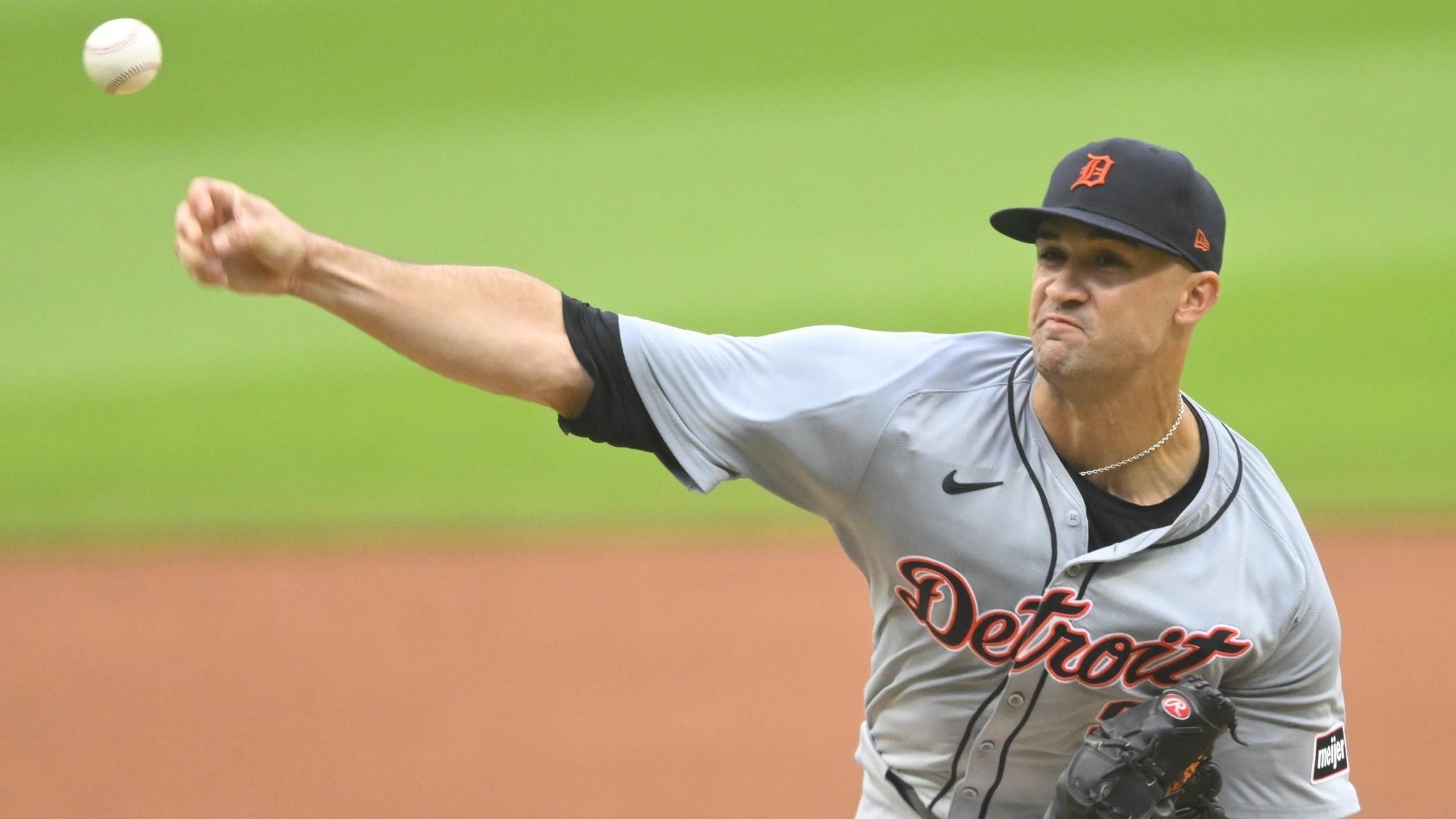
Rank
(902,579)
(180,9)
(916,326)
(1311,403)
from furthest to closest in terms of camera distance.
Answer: (180,9), (916,326), (1311,403), (902,579)

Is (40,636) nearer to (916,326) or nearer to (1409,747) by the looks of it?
(916,326)

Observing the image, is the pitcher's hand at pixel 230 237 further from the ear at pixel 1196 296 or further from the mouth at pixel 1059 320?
the ear at pixel 1196 296

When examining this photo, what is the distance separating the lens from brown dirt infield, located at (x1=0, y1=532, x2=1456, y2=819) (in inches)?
179

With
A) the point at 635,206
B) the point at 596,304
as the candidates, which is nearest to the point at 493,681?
the point at 596,304

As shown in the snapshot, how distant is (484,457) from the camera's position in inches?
265

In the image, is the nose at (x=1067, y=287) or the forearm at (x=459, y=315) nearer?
the forearm at (x=459, y=315)

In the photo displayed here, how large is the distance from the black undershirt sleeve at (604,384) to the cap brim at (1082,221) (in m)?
0.68

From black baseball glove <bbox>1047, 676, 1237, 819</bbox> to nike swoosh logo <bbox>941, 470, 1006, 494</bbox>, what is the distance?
1.44 feet

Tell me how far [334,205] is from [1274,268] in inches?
189

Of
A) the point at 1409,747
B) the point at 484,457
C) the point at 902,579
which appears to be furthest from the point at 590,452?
the point at 902,579

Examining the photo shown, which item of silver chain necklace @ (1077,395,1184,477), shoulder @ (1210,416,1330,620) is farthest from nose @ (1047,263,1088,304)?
shoulder @ (1210,416,1330,620)

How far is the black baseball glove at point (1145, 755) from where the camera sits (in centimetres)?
246

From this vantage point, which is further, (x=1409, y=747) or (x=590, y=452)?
(x=590, y=452)

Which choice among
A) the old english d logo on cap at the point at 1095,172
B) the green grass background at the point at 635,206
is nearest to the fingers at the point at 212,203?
the old english d logo on cap at the point at 1095,172
